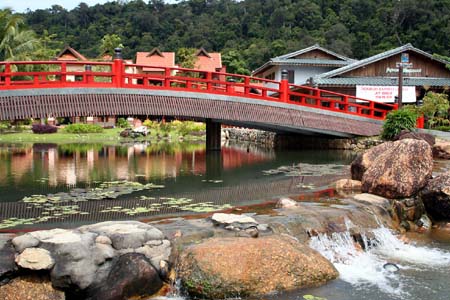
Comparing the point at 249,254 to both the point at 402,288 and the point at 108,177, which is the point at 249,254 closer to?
the point at 402,288

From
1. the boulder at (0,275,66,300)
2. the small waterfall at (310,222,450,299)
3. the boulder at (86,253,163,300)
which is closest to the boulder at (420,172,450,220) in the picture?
the small waterfall at (310,222,450,299)

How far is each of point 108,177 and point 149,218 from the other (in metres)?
6.60

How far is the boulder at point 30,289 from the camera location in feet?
18.4

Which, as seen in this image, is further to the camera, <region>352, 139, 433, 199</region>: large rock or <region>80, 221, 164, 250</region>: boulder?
<region>352, 139, 433, 199</region>: large rock

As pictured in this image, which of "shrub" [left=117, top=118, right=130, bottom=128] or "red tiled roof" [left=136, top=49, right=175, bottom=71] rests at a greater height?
"red tiled roof" [left=136, top=49, right=175, bottom=71]

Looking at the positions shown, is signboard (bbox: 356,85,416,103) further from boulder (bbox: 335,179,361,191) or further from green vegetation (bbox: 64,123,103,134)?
green vegetation (bbox: 64,123,103,134)

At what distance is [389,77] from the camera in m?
30.5

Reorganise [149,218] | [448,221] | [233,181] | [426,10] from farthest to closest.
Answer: [426,10] → [233,181] → [448,221] → [149,218]

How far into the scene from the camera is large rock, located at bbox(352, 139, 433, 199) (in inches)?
411

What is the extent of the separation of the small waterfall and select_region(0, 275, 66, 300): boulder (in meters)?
3.88

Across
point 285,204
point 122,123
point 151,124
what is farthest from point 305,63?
point 285,204

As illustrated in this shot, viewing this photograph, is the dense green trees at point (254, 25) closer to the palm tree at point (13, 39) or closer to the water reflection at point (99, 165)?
the palm tree at point (13, 39)

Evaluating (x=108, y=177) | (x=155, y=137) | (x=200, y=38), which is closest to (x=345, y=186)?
(x=108, y=177)

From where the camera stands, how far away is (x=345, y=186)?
12.1 meters
